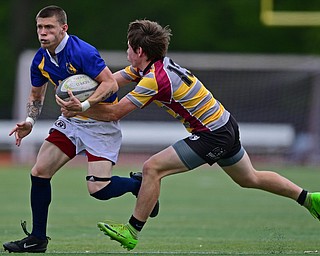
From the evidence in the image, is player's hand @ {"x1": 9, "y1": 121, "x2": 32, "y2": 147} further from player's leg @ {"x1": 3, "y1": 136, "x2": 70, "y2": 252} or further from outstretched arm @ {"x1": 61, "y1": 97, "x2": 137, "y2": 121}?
outstretched arm @ {"x1": 61, "y1": 97, "x2": 137, "y2": 121}

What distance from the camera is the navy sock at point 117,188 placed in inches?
316

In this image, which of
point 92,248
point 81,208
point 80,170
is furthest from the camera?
point 80,170

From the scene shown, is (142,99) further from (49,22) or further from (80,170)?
(80,170)

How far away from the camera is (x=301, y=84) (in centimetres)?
2369

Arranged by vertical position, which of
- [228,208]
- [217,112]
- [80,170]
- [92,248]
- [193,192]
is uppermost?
[217,112]

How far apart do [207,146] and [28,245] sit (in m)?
1.61

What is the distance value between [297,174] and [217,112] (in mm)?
10566

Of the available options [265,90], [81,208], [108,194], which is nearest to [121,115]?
[108,194]

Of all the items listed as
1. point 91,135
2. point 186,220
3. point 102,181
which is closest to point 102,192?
point 102,181

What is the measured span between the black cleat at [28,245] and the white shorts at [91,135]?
2.59 ft

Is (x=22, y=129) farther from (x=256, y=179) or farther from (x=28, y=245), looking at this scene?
(x=256, y=179)

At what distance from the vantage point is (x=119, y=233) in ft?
24.4

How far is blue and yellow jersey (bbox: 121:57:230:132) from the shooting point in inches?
297

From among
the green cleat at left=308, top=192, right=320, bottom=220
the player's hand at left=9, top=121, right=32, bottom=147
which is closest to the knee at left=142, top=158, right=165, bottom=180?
the player's hand at left=9, top=121, right=32, bottom=147
